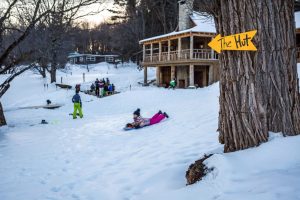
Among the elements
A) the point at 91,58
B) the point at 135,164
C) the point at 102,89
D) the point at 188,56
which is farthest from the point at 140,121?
the point at 91,58

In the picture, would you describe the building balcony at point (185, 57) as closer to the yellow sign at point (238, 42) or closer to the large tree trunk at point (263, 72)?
the yellow sign at point (238, 42)

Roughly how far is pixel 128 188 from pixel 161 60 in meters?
24.6

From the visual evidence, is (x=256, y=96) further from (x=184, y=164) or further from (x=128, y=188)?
(x=128, y=188)

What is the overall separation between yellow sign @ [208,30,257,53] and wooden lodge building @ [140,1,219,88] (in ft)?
69.4

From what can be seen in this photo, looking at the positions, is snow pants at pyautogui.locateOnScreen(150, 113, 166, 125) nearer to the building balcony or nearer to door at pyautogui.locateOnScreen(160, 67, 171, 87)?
the building balcony

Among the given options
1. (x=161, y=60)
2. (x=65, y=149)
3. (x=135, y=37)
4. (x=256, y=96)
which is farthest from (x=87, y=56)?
(x=256, y=96)

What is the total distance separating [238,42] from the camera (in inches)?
145

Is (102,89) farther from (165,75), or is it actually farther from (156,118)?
(156,118)

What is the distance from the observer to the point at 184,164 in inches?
196

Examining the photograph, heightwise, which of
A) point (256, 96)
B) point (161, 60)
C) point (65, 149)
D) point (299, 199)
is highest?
point (161, 60)

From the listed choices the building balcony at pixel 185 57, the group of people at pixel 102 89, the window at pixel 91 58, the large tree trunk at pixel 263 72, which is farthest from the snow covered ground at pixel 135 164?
the window at pixel 91 58

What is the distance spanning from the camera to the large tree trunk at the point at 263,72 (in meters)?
3.62

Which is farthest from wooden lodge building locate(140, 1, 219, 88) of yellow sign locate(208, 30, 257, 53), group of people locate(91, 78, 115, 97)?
yellow sign locate(208, 30, 257, 53)

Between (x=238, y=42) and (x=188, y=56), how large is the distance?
2293 cm
